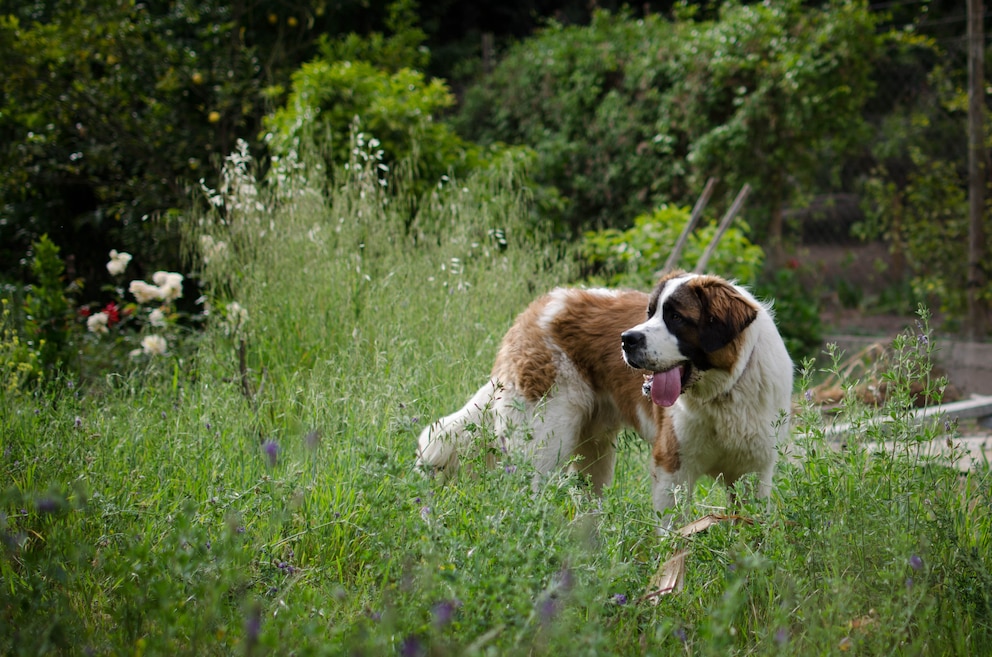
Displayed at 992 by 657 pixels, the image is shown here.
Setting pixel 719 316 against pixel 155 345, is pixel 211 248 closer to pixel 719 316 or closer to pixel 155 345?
pixel 155 345

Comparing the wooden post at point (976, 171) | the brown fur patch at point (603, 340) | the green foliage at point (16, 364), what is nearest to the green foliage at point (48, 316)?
the green foliage at point (16, 364)

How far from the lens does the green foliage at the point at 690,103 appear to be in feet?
25.5

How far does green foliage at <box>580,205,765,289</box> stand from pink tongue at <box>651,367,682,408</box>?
302 cm

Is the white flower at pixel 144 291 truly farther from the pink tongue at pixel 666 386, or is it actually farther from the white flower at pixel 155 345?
the pink tongue at pixel 666 386

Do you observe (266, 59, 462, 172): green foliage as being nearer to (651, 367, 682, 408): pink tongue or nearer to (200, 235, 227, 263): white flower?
(200, 235, 227, 263): white flower

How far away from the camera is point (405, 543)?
2398 millimetres

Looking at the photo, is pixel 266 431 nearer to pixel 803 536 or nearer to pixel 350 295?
pixel 350 295

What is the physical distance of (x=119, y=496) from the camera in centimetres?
283

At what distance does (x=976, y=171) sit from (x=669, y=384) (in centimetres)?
574

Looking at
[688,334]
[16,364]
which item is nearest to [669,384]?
[688,334]

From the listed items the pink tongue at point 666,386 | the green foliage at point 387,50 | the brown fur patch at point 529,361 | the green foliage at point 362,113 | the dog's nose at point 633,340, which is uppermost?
the green foliage at point 387,50

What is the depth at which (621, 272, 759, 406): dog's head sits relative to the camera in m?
3.06

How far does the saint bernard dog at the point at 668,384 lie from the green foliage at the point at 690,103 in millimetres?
5022

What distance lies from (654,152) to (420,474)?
7094 mm
